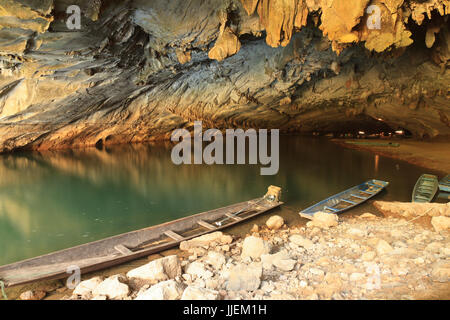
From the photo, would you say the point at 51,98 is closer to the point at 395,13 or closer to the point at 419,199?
the point at 395,13

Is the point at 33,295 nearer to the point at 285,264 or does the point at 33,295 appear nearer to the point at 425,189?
the point at 285,264

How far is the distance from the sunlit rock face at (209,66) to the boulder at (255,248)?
4.92 metres

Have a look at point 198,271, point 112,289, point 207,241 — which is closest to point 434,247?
point 198,271

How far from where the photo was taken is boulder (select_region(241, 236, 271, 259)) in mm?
5145

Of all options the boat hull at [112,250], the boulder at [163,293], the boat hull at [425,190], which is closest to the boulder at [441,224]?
the boat hull at [425,190]

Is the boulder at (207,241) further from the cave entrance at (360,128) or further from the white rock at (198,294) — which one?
the cave entrance at (360,128)

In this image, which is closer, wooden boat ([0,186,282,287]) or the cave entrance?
wooden boat ([0,186,282,287])

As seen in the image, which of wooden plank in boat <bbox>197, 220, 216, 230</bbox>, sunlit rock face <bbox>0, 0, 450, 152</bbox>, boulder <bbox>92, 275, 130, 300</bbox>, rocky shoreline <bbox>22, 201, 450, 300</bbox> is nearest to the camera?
rocky shoreline <bbox>22, 201, 450, 300</bbox>

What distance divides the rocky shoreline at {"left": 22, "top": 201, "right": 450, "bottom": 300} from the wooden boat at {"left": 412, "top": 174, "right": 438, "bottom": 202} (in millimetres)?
3212

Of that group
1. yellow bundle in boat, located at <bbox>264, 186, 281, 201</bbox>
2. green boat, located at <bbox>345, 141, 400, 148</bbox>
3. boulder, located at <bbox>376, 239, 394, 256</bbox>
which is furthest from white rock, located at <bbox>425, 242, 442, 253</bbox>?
green boat, located at <bbox>345, 141, 400, 148</bbox>

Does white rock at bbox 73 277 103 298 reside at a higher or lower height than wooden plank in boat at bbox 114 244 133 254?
higher

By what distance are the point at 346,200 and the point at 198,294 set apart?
7.26 meters

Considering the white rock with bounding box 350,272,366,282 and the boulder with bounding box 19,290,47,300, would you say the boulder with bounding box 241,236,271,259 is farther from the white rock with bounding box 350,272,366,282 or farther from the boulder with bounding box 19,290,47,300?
the boulder with bounding box 19,290,47,300

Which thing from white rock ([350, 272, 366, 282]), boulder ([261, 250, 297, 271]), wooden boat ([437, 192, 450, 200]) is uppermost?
white rock ([350, 272, 366, 282])
